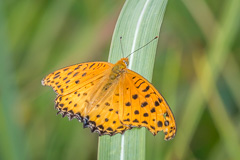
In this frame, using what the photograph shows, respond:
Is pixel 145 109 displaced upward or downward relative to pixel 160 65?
downward

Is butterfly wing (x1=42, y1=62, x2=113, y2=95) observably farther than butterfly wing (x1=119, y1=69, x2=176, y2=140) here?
Yes

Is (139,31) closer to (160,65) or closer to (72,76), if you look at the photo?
(72,76)

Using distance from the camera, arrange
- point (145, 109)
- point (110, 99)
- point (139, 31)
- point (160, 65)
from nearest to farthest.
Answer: point (145, 109), point (110, 99), point (139, 31), point (160, 65)

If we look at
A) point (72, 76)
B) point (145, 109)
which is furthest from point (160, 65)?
point (145, 109)

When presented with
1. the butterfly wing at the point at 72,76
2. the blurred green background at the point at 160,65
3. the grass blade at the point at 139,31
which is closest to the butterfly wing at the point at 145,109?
the grass blade at the point at 139,31

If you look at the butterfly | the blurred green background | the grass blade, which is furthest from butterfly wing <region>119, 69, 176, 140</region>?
the blurred green background

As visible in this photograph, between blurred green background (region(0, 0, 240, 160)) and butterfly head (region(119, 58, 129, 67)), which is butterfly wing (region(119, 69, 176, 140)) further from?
blurred green background (region(0, 0, 240, 160))
